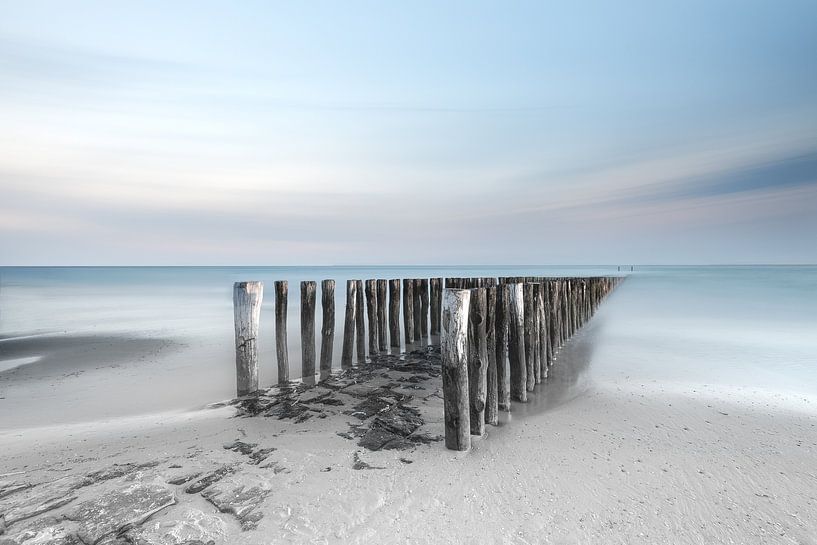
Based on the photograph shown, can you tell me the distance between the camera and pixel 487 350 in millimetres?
4301

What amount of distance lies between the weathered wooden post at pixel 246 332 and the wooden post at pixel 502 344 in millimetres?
2827

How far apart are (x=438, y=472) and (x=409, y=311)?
563cm

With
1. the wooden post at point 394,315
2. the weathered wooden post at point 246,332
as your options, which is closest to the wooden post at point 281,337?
the weathered wooden post at point 246,332

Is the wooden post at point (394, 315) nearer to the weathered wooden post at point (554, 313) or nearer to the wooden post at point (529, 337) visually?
the weathered wooden post at point (554, 313)

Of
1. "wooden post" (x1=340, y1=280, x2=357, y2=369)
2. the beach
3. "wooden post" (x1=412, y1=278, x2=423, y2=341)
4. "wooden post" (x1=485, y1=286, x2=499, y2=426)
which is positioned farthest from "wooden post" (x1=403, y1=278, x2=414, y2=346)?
"wooden post" (x1=485, y1=286, x2=499, y2=426)

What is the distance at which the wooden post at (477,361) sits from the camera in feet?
12.7

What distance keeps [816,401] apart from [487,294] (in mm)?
4955

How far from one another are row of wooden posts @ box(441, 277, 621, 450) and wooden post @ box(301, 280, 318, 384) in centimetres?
227

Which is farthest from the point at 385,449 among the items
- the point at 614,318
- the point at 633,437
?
the point at 614,318

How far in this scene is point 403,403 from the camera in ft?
15.9

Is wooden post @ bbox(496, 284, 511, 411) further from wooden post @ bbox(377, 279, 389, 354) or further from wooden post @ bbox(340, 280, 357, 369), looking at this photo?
wooden post @ bbox(377, 279, 389, 354)

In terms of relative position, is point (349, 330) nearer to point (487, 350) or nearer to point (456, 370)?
point (487, 350)

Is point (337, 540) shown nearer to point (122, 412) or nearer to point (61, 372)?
point (122, 412)

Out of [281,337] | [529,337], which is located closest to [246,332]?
[281,337]
